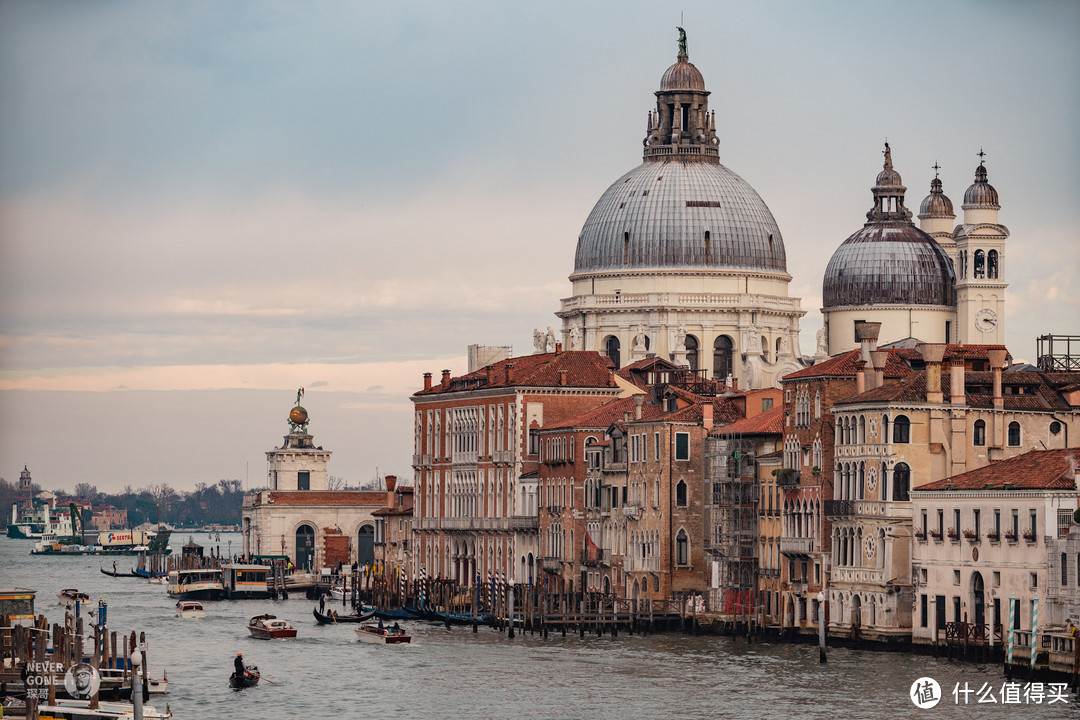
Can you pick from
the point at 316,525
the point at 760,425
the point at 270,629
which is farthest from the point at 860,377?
the point at 316,525

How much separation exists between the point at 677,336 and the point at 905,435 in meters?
45.6

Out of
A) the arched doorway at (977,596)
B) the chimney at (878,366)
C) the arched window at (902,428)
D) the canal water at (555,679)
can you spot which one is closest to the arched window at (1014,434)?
the arched window at (902,428)

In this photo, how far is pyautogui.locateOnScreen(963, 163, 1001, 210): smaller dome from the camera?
114 metres

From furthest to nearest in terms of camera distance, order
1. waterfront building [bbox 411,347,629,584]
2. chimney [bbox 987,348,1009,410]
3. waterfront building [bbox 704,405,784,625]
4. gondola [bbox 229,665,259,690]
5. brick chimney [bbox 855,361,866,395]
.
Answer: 1. waterfront building [bbox 411,347,629,584]
2. waterfront building [bbox 704,405,784,625]
3. brick chimney [bbox 855,361,866,395]
4. chimney [bbox 987,348,1009,410]
5. gondola [bbox 229,665,259,690]

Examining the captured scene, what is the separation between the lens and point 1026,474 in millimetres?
69375

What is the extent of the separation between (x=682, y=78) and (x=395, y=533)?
23429 mm

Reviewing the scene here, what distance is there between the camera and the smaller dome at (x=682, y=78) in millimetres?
122188

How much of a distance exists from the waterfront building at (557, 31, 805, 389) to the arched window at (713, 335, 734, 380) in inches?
1.7

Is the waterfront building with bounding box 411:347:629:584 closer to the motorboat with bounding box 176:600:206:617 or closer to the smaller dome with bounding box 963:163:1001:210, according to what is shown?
the motorboat with bounding box 176:600:206:617

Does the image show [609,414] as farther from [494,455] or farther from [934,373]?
[934,373]

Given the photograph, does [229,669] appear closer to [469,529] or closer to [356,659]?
[356,659]

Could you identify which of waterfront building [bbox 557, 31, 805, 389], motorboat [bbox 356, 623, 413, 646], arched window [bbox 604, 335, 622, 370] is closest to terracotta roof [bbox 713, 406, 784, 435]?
motorboat [bbox 356, 623, 413, 646]

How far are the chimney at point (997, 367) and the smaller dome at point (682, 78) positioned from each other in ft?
153

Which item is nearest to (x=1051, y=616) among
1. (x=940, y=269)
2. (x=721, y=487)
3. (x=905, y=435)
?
(x=905, y=435)
